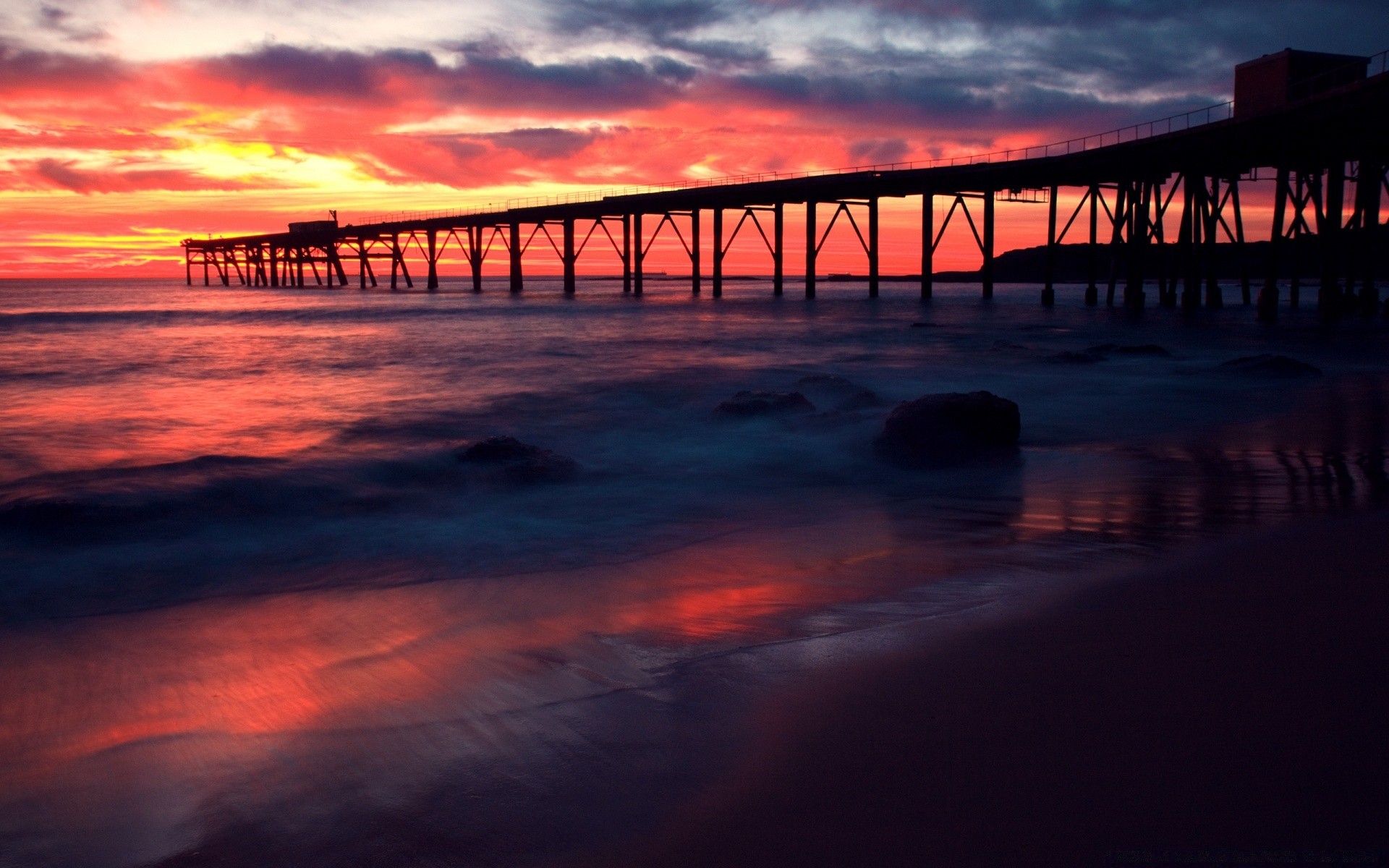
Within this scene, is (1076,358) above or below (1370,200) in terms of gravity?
below

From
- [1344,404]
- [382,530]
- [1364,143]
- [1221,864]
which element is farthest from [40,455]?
[1364,143]

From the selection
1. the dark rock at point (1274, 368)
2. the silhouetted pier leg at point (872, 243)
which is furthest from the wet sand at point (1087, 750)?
the silhouetted pier leg at point (872, 243)

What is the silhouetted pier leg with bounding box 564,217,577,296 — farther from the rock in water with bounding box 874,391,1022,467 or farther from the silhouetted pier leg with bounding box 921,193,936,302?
the rock in water with bounding box 874,391,1022,467

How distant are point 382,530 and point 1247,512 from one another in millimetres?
4638

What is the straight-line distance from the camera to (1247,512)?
4656 mm

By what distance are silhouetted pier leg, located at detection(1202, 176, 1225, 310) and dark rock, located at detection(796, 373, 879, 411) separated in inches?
693

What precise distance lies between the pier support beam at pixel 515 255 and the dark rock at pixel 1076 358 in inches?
1413

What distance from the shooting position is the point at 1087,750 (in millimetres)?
2180

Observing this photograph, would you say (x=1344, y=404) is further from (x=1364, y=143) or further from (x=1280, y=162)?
(x=1364, y=143)

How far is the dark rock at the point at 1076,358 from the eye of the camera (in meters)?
12.9

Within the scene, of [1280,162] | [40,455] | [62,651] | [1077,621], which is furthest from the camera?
[1280,162]

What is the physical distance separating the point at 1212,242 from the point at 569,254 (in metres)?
29.3

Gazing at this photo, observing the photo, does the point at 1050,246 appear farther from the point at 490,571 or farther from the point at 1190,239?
the point at 490,571

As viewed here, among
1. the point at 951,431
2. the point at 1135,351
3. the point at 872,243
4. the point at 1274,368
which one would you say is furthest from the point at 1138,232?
the point at 951,431
